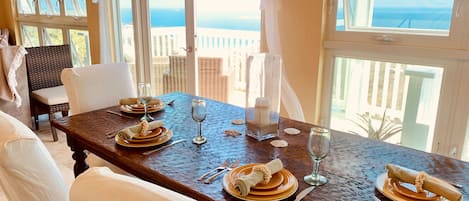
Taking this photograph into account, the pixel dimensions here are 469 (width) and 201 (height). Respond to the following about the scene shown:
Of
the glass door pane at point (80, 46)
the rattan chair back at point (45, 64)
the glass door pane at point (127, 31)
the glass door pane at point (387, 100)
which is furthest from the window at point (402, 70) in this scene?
the glass door pane at point (80, 46)

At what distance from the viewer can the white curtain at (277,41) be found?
267cm

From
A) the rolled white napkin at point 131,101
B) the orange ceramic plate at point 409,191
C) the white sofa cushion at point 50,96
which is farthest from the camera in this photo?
the white sofa cushion at point 50,96

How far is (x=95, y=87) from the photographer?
2.10 metres

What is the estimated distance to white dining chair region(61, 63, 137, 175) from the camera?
203cm

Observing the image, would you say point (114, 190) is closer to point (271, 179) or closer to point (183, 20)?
point (271, 179)

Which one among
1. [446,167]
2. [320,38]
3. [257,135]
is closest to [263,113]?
[257,135]

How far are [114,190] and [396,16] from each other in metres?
2.23

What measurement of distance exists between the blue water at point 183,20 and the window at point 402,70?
118 cm

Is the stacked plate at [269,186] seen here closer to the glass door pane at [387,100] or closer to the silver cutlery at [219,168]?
the silver cutlery at [219,168]

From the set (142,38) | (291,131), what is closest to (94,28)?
(142,38)

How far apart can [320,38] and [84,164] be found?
1.78 metres

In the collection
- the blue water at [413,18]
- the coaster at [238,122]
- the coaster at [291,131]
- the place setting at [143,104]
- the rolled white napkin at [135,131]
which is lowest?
the coaster at [291,131]

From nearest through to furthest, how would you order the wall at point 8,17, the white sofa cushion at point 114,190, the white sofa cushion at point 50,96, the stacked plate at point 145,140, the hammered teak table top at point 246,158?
1. the white sofa cushion at point 114,190
2. the hammered teak table top at point 246,158
3. the stacked plate at point 145,140
4. the white sofa cushion at point 50,96
5. the wall at point 8,17

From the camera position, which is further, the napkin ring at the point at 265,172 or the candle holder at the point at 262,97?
the candle holder at the point at 262,97
